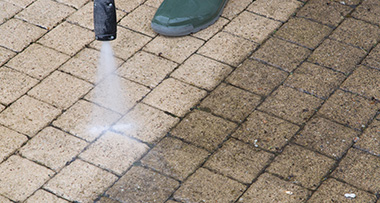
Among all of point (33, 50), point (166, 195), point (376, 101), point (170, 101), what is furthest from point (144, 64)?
point (376, 101)

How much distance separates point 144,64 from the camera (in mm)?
5016

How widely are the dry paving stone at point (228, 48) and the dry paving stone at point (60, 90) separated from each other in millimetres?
1137

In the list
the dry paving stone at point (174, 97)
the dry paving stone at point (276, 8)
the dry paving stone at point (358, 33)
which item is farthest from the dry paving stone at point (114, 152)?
the dry paving stone at point (358, 33)

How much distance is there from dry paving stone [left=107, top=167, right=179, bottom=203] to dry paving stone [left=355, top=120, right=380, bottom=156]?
4.79 ft

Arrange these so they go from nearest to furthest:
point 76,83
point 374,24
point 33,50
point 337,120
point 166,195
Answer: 1. point 166,195
2. point 337,120
3. point 76,83
4. point 33,50
5. point 374,24

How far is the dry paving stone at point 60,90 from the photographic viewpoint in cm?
466

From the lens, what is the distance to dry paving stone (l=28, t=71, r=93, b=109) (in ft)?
15.3

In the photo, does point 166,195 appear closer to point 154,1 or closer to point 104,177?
point 104,177

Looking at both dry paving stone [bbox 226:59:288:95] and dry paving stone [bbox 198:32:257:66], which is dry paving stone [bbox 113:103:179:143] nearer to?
dry paving stone [bbox 226:59:288:95]

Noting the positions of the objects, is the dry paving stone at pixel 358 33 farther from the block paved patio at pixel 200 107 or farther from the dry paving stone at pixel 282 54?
the dry paving stone at pixel 282 54

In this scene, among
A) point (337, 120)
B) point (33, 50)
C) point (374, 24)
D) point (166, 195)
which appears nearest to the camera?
point (166, 195)

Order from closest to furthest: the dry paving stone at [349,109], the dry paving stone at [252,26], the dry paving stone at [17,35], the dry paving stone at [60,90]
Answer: the dry paving stone at [349,109] → the dry paving stone at [60,90] → the dry paving stone at [17,35] → the dry paving stone at [252,26]

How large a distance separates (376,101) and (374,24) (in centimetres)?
113

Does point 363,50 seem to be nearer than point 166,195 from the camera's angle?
No
